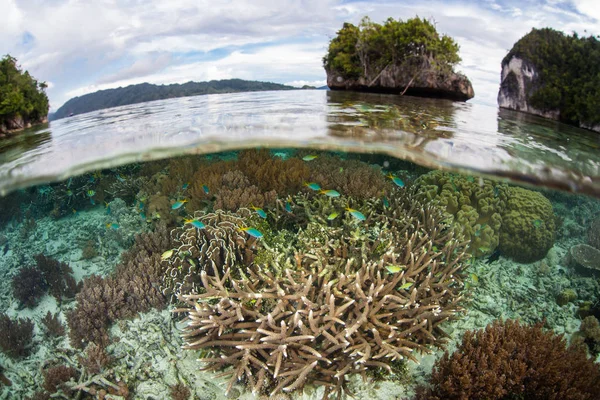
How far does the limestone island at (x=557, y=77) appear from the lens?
410 inches

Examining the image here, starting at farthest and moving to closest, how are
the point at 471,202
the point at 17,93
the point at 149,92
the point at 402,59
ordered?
the point at 149,92
the point at 402,59
the point at 17,93
the point at 471,202

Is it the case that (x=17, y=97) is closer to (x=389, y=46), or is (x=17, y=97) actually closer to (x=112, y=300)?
(x=112, y=300)

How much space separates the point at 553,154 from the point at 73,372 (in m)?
11.0

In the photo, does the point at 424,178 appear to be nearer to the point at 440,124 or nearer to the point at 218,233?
the point at 440,124

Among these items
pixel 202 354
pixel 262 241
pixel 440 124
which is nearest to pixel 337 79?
pixel 440 124

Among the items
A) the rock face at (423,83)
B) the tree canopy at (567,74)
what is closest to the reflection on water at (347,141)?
the tree canopy at (567,74)

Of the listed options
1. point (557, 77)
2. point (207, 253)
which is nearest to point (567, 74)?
point (557, 77)

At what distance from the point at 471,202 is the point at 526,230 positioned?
147 centimetres

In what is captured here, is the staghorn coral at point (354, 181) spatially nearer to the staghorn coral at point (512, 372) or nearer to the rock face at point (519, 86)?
the staghorn coral at point (512, 372)

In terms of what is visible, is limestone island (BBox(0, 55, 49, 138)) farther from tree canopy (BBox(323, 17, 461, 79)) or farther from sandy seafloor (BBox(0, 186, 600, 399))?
tree canopy (BBox(323, 17, 461, 79))

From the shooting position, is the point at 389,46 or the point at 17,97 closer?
the point at 17,97

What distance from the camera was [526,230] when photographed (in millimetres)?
7613

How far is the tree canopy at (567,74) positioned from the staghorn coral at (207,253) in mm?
12507

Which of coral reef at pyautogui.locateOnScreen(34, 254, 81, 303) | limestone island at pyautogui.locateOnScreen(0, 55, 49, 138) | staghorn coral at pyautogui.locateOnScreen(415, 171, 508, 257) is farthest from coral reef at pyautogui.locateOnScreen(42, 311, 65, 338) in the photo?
limestone island at pyautogui.locateOnScreen(0, 55, 49, 138)
